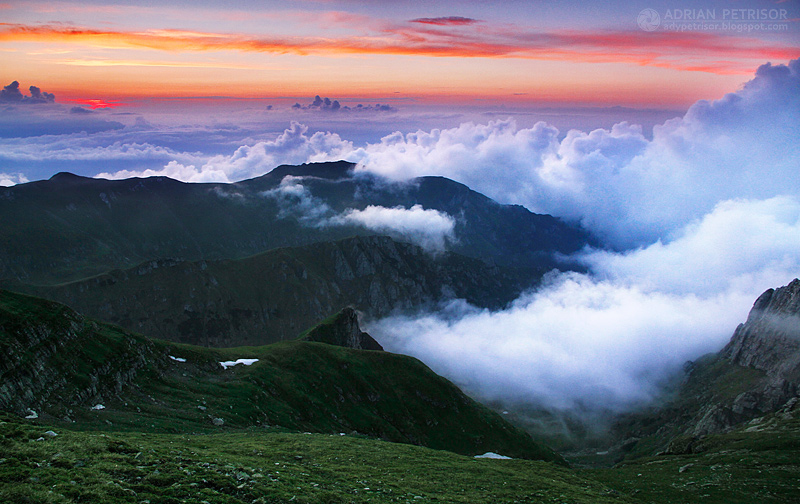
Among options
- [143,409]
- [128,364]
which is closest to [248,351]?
[128,364]

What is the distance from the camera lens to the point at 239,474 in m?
29.8

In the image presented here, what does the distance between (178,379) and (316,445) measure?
44.6 metres

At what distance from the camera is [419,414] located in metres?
150

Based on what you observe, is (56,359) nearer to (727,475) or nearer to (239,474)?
(239,474)

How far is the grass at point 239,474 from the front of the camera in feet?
75.5

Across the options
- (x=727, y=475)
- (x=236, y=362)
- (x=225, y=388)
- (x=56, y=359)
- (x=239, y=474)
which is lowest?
(x=727, y=475)

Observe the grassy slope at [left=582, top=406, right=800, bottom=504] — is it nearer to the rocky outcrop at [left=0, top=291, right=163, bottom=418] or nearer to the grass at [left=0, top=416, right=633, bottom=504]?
the grass at [left=0, top=416, right=633, bottom=504]

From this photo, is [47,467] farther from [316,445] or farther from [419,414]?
[419,414]

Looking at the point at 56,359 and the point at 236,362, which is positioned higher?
the point at 56,359

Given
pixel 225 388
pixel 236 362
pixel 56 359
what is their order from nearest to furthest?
pixel 56 359, pixel 225 388, pixel 236 362

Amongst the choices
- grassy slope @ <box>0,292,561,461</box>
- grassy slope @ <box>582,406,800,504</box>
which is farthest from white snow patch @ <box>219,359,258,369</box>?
grassy slope @ <box>582,406,800,504</box>

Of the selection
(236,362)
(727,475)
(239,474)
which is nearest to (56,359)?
(236,362)

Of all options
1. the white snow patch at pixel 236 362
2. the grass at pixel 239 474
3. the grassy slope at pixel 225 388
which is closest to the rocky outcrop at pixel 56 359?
the grassy slope at pixel 225 388

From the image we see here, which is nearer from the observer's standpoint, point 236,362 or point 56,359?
point 56,359
